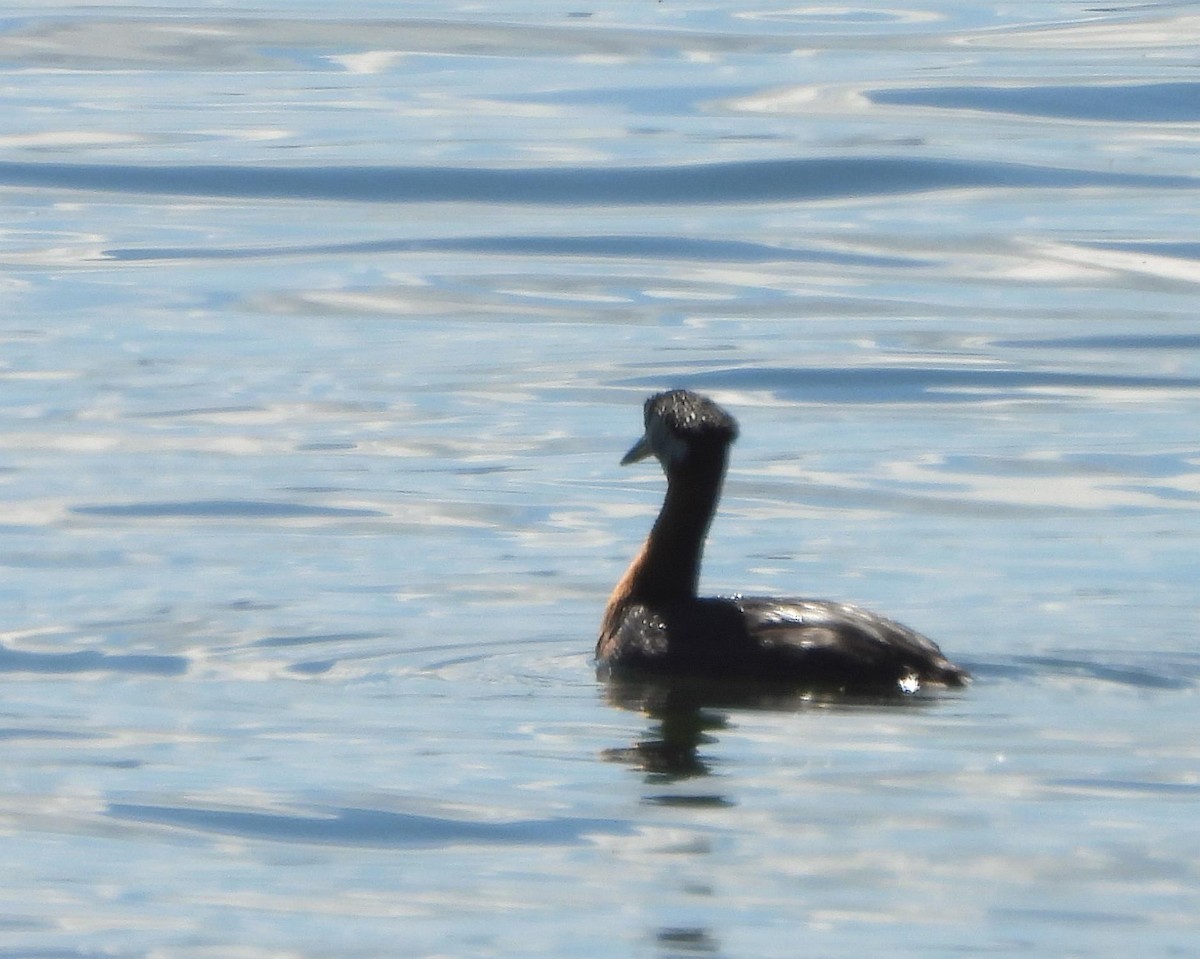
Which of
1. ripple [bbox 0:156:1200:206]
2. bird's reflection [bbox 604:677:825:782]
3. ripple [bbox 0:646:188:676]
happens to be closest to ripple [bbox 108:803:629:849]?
bird's reflection [bbox 604:677:825:782]

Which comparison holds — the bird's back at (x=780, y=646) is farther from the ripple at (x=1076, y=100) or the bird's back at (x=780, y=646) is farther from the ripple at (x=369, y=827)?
the ripple at (x=1076, y=100)

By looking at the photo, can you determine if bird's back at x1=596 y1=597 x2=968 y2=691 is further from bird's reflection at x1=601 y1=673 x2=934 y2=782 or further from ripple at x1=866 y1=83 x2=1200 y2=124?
ripple at x1=866 y1=83 x2=1200 y2=124

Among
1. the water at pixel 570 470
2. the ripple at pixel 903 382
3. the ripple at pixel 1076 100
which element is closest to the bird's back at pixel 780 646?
the water at pixel 570 470

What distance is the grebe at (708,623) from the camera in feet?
33.3

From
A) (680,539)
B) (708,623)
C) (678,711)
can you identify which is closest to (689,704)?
(678,711)

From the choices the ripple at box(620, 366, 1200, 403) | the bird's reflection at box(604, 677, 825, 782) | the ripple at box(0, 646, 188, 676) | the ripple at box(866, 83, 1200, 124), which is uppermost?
the ripple at box(866, 83, 1200, 124)

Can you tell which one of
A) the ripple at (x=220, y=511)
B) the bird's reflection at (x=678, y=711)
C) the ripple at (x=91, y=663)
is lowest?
the ripple at (x=220, y=511)

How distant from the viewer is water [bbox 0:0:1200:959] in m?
8.05

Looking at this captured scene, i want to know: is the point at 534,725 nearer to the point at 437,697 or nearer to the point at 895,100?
the point at 437,697

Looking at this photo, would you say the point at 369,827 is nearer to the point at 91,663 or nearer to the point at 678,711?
the point at 678,711

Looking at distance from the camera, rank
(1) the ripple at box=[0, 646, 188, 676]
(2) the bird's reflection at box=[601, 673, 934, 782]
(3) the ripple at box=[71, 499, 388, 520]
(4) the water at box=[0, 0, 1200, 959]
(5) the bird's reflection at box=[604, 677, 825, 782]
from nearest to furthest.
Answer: (4) the water at box=[0, 0, 1200, 959], (5) the bird's reflection at box=[604, 677, 825, 782], (2) the bird's reflection at box=[601, 673, 934, 782], (1) the ripple at box=[0, 646, 188, 676], (3) the ripple at box=[71, 499, 388, 520]

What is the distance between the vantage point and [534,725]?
9.70 m

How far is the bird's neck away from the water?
301 mm

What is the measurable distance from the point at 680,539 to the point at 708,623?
0.72 meters
